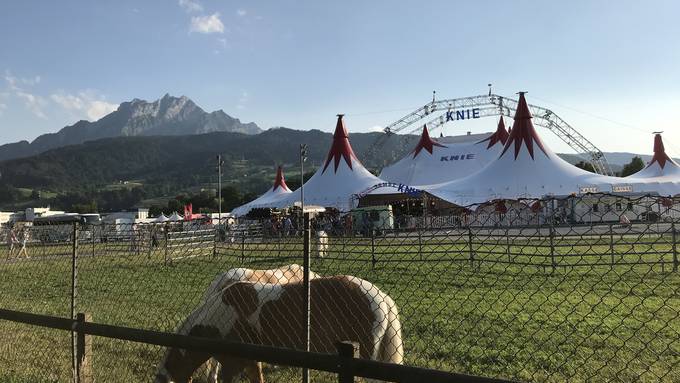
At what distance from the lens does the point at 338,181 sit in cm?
5106

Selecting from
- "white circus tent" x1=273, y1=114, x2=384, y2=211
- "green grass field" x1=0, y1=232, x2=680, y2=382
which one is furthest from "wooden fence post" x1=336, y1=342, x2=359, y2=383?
"white circus tent" x1=273, y1=114, x2=384, y2=211

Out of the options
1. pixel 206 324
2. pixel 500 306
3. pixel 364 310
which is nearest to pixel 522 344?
pixel 500 306

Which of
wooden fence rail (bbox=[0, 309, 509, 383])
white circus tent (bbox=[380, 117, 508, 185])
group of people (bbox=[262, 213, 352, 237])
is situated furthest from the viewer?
white circus tent (bbox=[380, 117, 508, 185])

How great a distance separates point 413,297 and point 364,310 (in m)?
5.53

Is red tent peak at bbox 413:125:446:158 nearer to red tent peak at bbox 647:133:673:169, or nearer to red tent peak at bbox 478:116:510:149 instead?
red tent peak at bbox 478:116:510:149

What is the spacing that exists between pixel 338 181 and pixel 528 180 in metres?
18.9

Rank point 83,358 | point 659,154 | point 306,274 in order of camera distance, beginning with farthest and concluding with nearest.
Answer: point 659,154
point 83,358
point 306,274

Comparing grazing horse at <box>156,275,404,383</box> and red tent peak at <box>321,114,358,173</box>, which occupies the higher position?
red tent peak at <box>321,114,358,173</box>

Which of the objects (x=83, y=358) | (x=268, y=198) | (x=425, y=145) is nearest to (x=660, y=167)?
(x=425, y=145)

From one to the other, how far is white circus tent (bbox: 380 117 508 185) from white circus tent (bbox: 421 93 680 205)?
15379mm

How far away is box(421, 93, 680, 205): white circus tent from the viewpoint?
123ft

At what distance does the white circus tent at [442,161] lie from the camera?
5941cm

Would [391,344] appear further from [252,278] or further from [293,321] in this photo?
[252,278]

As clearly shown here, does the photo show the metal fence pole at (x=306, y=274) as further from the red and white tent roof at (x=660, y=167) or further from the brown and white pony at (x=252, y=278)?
the red and white tent roof at (x=660, y=167)
